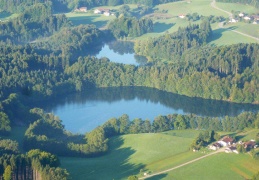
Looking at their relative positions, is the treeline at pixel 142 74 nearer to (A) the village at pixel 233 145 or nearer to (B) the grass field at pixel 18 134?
(B) the grass field at pixel 18 134

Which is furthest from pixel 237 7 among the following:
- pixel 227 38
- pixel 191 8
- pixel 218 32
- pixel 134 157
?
pixel 134 157

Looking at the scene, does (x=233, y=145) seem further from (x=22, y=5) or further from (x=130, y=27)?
(x=22, y=5)

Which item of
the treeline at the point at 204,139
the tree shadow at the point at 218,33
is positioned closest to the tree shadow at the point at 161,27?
the tree shadow at the point at 218,33

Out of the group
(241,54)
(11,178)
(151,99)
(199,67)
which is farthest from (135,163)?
(241,54)

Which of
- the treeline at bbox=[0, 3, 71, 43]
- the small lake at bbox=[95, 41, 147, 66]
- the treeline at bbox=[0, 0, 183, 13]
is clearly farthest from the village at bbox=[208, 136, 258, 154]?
the treeline at bbox=[0, 0, 183, 13]

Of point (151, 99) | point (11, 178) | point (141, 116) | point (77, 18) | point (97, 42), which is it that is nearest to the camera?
point (11, 178)

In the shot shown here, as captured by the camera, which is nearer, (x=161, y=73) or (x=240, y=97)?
(x=240, y=97)

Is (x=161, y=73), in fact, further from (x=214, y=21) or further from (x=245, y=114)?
(x=214, y=21)

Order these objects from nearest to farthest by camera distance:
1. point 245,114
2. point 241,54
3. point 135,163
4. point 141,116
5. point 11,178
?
point 11,178
point 135,163
point 245,114
point 141,116
point 241,54
